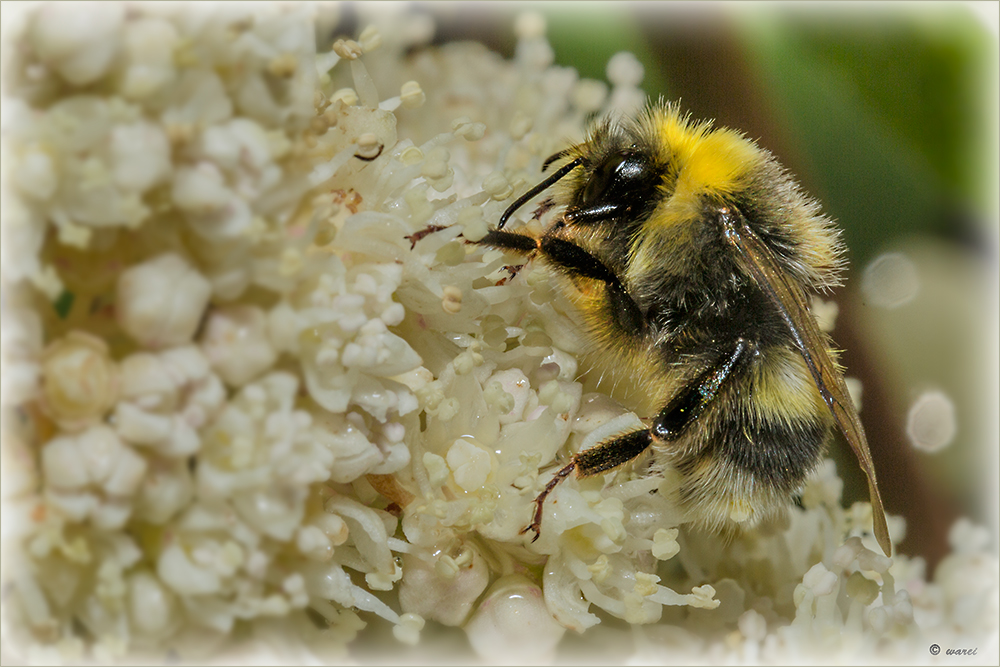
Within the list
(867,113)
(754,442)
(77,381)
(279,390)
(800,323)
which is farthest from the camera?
(867,113)

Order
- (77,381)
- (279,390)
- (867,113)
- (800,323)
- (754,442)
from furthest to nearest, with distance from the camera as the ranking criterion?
(867,113), (754,442), (800,323), (279,390), (77,381)

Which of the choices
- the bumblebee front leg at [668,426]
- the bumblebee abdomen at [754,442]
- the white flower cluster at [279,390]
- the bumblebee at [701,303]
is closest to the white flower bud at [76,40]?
the white flower cluster at [279,390]

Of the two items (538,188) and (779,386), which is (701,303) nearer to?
(779,386)

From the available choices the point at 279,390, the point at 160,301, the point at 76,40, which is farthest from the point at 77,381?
the point at 76,40

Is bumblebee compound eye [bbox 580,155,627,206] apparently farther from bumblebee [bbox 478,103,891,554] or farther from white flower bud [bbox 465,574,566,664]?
white flower bud [bbox 465,574,566,664]

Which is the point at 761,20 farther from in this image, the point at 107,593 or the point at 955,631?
the point at 107,593

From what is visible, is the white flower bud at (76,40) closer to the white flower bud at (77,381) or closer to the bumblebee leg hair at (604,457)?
the white flower bud at (77,381)

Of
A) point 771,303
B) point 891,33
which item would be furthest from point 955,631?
point 891,33
